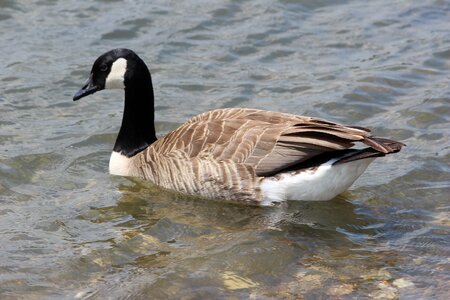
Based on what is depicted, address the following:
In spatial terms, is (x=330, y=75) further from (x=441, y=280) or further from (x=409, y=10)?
(x=441, y=280)

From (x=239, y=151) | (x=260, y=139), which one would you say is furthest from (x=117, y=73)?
(x=260, y=139)

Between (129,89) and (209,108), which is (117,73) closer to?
(129,89)

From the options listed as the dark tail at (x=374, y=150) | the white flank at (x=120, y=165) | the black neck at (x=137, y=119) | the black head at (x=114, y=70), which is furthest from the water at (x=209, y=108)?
the black head at (x=114, y=70)

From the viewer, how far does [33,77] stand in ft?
33.7

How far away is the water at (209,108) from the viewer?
249 inches

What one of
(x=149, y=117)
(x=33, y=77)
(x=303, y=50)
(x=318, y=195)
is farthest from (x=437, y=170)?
(x=33, y=77)

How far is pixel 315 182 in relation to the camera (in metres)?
7.25

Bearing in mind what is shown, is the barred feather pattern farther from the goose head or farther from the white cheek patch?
the white cheek patch

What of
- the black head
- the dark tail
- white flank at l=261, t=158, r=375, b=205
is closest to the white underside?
white flank at l=261, t=158, r=375, b=205

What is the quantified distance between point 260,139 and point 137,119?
173 centimetres

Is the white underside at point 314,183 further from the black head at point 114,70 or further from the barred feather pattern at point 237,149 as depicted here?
the black head at point 114,70

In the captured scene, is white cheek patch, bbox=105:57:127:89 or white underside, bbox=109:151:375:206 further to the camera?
white cheek patch, bbox=105:57:127:89

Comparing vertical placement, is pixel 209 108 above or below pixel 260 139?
below

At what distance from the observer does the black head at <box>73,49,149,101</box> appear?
27.7 ft
